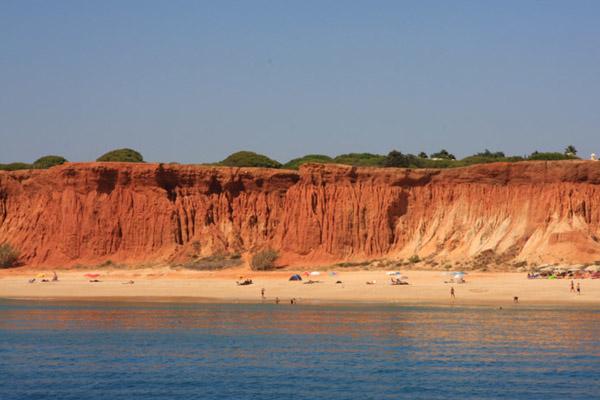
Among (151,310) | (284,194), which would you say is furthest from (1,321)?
(284,194)

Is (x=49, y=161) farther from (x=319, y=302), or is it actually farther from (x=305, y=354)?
(x=305, y=354)

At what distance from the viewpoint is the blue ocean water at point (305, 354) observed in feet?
82.3

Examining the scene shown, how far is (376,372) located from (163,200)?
42899 millimetres

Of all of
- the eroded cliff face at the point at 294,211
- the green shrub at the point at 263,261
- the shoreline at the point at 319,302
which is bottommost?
the shoreline at the point at 319,302

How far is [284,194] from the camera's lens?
68.9 m

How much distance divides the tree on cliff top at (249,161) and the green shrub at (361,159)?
7259 millimetres

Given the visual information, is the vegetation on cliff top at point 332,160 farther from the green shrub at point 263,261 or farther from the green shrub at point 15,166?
the green shrub at point 263,261

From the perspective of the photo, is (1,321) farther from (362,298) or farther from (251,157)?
(251,157)

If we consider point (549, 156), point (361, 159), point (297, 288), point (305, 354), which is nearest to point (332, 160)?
point (361, 159)

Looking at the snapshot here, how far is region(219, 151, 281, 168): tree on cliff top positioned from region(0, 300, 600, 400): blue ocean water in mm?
46841

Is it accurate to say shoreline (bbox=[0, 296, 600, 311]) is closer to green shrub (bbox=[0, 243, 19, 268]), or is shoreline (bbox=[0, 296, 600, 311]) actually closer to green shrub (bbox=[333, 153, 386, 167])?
green shrub (bbox=[0, 243, 19, 268])

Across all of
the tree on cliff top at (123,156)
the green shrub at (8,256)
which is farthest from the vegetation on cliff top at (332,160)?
the green shrub at (8,256)

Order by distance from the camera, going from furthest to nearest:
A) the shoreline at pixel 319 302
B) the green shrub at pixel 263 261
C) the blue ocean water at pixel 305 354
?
1. the green shrub at pixel 263 261
2. the shoreline at pixel 319 302
3. the blue ocean water at pixel 305 354

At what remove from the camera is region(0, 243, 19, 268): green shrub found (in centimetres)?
6669
